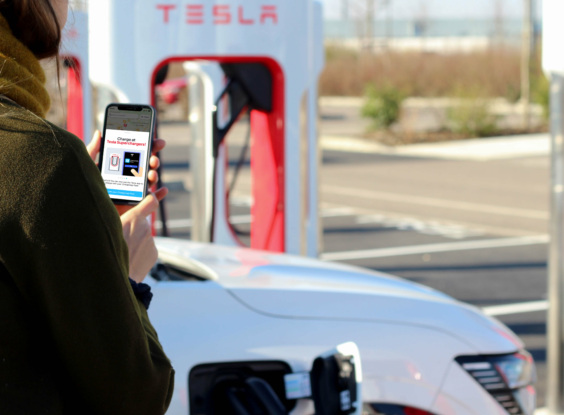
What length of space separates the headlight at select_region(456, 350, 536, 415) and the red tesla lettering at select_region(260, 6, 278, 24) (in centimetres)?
204

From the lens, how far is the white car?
2.38 meters

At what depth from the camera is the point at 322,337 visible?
8.22 ft

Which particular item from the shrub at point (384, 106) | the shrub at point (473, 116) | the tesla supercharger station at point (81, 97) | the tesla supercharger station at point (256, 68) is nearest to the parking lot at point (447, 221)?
the tesla supercharger station at point (81, 97)

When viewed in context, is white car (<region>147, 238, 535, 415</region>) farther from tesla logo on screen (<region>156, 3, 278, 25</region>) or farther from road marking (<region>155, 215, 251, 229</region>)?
road marking (<region>155, 215, 251, 229</region>)

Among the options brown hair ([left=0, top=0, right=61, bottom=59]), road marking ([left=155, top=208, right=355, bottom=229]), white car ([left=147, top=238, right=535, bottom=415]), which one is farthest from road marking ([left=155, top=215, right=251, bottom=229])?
brown hair ([left=0, top=0, right=61, bottom=59])

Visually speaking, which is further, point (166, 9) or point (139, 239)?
point (166, 9)

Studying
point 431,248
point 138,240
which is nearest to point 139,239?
point 138,240

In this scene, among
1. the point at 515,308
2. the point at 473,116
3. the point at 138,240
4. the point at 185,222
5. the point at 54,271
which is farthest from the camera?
the point at 473,116

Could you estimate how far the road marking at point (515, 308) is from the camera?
6982mm

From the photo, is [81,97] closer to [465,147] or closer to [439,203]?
[439,203]

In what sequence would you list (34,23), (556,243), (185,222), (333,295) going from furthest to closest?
(185,222), (556,243), (333,295), (34,23)

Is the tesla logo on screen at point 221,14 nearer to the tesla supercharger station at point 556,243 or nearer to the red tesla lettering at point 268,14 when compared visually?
the red tesla lettering at point 268,14

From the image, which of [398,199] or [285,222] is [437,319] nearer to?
[285,222]

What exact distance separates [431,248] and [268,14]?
19.3 ft
